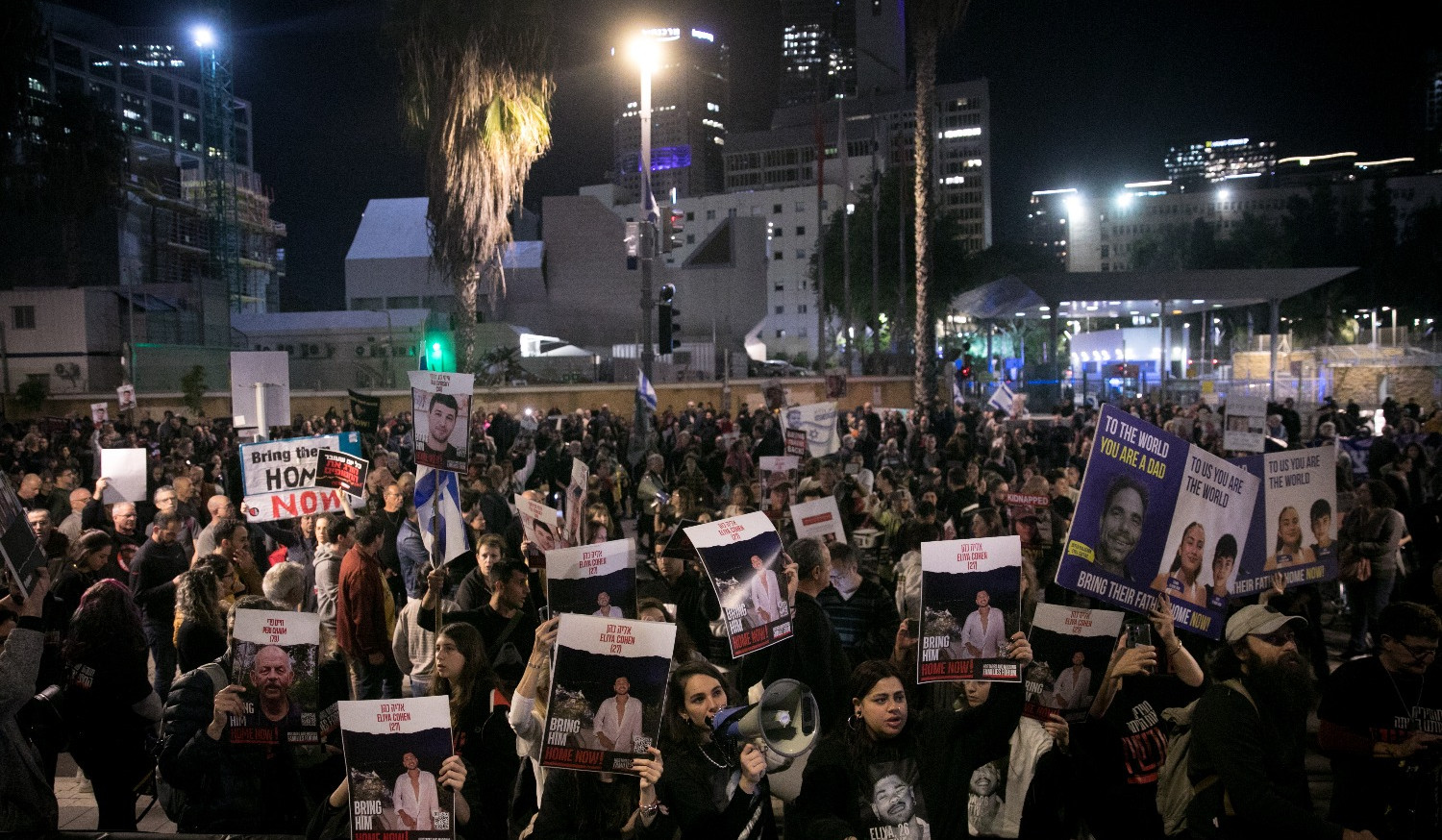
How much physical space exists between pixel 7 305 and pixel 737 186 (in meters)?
106

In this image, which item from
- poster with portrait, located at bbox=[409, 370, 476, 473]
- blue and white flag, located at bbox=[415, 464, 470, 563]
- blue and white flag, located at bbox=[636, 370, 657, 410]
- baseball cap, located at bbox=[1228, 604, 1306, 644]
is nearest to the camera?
baseball cap, located at bbox=[1228, 604, 1306, 644]

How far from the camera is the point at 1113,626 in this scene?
4.21 m

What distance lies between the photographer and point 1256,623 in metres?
4.06

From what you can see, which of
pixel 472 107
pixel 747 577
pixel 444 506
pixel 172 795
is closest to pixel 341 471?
pixel 444 506

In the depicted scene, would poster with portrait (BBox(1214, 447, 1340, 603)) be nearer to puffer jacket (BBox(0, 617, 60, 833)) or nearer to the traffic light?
puffer jacket (BBox(0, 617, 60, 833))

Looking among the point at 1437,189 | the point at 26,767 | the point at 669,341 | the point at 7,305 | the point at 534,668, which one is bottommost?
the point at 26,767

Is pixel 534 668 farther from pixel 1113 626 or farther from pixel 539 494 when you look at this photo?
pixel 539 494

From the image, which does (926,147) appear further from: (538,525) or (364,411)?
(538,525)

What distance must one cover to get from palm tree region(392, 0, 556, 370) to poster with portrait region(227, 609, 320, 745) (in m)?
16.0

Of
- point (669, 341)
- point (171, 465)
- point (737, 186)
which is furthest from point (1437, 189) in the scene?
point (171, 465)

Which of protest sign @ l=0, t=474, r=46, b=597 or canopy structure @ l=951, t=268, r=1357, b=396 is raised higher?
canopy structure @ l=951, t=268, r=1357, b=396

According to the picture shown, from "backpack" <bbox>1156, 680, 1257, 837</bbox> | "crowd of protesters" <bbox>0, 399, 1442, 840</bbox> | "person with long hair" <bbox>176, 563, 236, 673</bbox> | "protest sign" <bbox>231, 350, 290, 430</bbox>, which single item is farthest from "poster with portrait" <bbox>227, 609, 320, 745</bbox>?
"protest sign" <bbox>231, 350, 290, 430</bbox>

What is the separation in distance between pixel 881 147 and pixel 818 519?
120998 mm

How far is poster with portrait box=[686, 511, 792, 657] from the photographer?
4863mm
